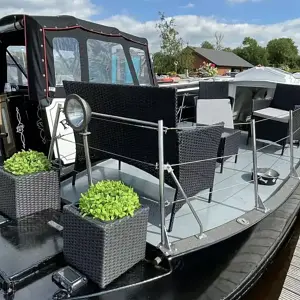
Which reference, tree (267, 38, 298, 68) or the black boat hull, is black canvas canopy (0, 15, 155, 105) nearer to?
the black boat hull

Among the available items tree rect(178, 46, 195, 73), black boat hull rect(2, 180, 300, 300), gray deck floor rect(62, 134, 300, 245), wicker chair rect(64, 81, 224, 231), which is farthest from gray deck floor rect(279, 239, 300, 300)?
tree rect(178, 46, 195, 73)

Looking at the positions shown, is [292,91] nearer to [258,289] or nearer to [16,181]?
[258,289]

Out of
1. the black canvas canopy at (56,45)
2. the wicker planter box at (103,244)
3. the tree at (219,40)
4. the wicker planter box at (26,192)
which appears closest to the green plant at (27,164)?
the wicker planter box at (26,192)

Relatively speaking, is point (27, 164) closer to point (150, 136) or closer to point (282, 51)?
point (150, 136)

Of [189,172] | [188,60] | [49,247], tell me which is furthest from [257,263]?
[188,60]

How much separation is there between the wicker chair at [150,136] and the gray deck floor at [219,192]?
0.15 m

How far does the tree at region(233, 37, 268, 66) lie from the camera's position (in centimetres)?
6309

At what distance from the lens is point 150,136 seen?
2.26 metres

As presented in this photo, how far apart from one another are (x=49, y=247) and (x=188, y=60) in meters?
31.8

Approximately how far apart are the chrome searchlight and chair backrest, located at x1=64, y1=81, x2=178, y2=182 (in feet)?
1.33

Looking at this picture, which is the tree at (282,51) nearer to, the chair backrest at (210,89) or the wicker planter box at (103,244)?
the chair backrest at (210,89)

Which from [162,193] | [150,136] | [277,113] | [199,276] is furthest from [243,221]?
[277,113]

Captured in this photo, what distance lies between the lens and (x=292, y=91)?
16.4ft

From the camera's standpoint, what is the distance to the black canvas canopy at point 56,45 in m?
3.09
